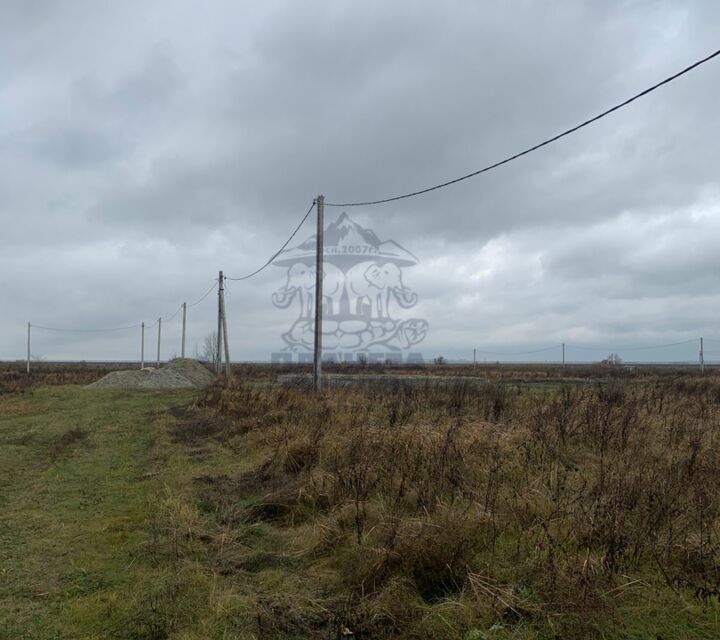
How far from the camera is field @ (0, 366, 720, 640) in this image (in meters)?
3.42

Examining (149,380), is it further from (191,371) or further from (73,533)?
(73,533)

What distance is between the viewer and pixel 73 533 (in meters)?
5.38

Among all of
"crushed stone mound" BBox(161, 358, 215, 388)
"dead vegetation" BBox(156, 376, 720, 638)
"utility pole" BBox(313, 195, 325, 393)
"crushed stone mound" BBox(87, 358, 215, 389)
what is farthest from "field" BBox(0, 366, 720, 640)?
"crushed stone mound" BBox(161, 358, 215, 388)

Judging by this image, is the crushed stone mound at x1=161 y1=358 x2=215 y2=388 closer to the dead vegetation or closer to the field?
the field

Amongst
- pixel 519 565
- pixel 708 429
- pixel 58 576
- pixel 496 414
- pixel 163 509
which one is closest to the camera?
pixel 519 565

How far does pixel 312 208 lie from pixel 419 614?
14.3 m

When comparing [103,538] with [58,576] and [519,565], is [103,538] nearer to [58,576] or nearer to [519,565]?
[58,576]

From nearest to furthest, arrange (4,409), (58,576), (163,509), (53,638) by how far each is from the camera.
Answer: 1. (53,638)
2. (58,576)
3. (163,509)
4. (4,409)

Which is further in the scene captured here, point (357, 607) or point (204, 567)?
point (204, 567)

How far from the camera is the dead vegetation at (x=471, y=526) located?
344cm

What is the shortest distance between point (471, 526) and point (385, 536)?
68 centimetres

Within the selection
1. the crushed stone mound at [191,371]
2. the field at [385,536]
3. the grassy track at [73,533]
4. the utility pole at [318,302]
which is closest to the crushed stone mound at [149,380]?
the crushed stone mound at [191,371]

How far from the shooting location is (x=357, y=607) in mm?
3564

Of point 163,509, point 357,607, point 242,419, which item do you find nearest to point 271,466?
point 163,509
